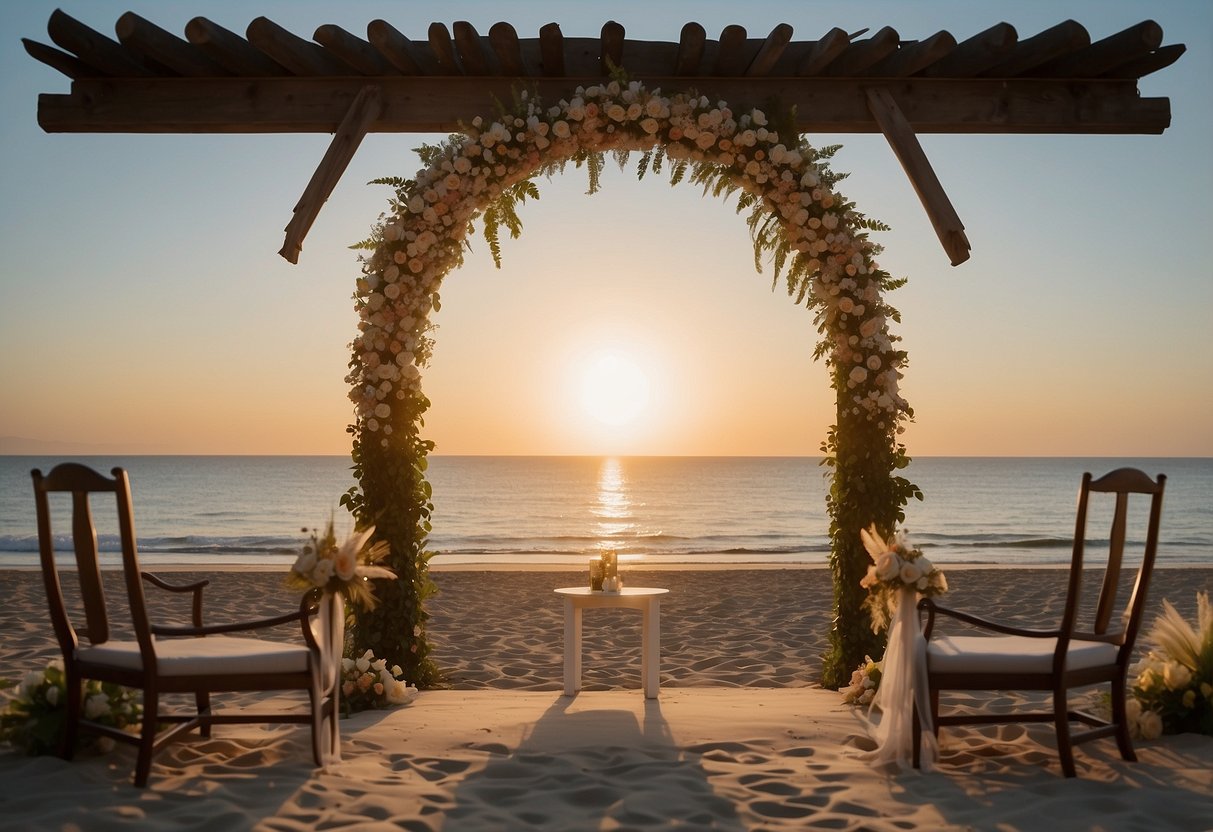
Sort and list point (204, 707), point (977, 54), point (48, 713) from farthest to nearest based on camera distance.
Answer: point (977, 54) → point (204, 707) → point (48, 713)

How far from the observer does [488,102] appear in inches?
252

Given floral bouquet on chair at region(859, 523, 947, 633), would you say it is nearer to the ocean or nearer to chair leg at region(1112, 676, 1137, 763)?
chair leg at region(1112, 676, 1137, 763)

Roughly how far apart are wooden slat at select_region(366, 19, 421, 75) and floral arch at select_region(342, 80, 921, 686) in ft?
1.65

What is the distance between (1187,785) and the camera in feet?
13.3

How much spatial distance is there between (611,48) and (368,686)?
3915mm

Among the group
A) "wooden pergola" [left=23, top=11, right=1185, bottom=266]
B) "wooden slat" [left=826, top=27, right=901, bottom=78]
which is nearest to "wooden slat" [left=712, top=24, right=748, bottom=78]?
"wooden pergola" [left=23, top=11, right=1185, bottom=266]

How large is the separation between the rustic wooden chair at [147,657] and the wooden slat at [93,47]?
2897mm

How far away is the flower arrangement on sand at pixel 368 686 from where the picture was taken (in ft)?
19.0

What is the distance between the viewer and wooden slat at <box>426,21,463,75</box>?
19.5 feet

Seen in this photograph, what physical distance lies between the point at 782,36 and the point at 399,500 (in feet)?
11.3

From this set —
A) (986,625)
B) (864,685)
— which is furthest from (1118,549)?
(864,685)

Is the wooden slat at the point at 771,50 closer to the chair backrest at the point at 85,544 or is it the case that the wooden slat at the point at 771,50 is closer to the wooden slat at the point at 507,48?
the wooden slat at the point at 507,48

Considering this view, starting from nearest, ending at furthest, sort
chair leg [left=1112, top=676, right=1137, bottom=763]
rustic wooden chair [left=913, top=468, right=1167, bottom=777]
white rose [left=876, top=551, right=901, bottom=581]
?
1. rustic wooden chair [left=913, top=468, right=1167, bottom=777]
2. chair leg [left=1112, top=676, right=1137, bottom=763]
3. white rose [left=876, top=551, right=901, bottom=581]

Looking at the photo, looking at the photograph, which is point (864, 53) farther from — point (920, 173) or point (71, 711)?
point (71, 711)
